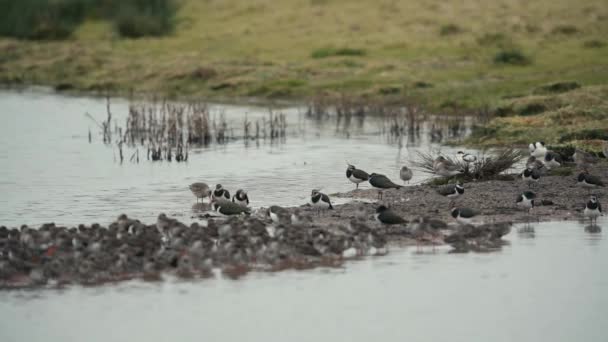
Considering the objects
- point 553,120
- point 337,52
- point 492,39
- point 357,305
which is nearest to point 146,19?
point 337,52

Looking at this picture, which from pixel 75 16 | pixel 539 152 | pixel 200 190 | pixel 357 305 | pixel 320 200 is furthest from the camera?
pixel 75 16

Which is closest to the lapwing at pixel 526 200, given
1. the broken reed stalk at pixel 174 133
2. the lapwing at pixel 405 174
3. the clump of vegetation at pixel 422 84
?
the lapwing at pixel 405 174

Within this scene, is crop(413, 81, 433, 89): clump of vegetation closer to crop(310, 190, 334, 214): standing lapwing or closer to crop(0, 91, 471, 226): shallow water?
crop(0, 91, 471, 226): shallow water

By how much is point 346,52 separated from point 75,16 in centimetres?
2343

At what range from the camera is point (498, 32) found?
4391cm

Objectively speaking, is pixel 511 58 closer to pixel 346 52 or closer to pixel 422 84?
pixel 422 84

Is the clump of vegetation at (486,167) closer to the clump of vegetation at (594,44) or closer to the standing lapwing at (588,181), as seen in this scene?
the standing lapwing at (588,181)

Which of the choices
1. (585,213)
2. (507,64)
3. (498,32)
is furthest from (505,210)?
(498,32)

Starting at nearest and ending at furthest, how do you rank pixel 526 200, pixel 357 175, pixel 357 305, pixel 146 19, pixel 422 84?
pixel 357 305, pixel 526 200, pixel 357 175, pixel 422 84, pixel 146 19

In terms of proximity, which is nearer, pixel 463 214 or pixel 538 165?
pixel 463 214

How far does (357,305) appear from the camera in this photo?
13.3m

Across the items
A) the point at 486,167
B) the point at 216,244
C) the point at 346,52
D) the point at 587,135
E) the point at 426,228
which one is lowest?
the point at 216,244

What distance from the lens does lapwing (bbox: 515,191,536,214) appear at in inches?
675

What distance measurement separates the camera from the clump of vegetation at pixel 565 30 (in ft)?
144
